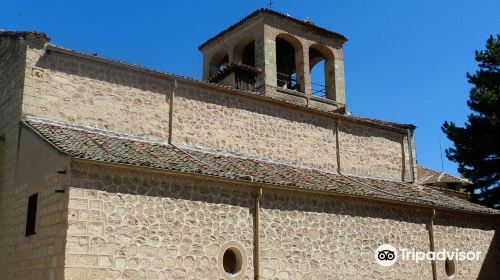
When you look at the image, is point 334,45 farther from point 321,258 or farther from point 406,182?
point 321,258

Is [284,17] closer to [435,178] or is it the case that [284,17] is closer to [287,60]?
[287,60]

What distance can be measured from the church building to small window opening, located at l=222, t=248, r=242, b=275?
2 centimetres

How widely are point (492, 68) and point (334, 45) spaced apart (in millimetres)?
6478

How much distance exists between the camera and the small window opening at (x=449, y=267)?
14742 millimetres

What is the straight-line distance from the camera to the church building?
30.1 ft

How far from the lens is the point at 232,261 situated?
10.7 metres

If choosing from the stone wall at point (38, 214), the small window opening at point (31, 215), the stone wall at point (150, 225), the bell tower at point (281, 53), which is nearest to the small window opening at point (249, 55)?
the bell tower at point (281, 53)

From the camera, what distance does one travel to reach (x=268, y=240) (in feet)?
36.5

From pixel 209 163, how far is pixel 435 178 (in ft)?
49.3

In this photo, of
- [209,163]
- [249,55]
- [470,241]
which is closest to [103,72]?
[209,163]

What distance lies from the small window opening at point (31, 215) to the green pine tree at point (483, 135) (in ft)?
55.4

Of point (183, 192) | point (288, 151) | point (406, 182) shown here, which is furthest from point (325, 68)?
point (183, 192)

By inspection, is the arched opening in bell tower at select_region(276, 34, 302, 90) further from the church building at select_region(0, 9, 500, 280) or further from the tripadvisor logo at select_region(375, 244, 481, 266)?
the tripadvisor logo at select_region(375, 244, 481, 266)

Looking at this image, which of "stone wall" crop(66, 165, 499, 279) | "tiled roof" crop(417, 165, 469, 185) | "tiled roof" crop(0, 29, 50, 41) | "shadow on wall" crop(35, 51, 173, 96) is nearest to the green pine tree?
"tiled roof" crop(417, 165, 469, 185)
